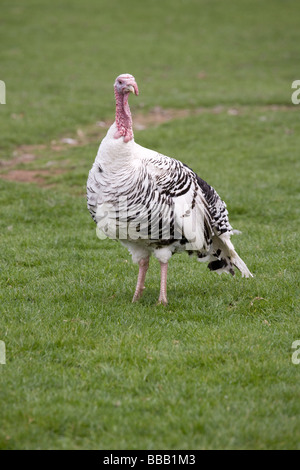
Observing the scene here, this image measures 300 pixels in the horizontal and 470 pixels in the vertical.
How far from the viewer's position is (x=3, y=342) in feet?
18.0

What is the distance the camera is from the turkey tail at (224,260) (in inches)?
271

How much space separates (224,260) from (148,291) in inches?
36.4

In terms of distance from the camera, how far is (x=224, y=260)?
7004 mm

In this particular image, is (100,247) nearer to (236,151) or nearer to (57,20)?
(236,151)

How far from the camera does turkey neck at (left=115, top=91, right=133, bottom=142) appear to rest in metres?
6.06

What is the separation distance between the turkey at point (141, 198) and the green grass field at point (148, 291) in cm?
67

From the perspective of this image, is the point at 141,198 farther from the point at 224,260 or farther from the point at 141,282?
the point at 224,260

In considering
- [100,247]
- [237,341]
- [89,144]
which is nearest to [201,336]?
[237,341]

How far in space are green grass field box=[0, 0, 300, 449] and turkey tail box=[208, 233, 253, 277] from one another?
0.18 m

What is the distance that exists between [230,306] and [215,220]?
95 cm
